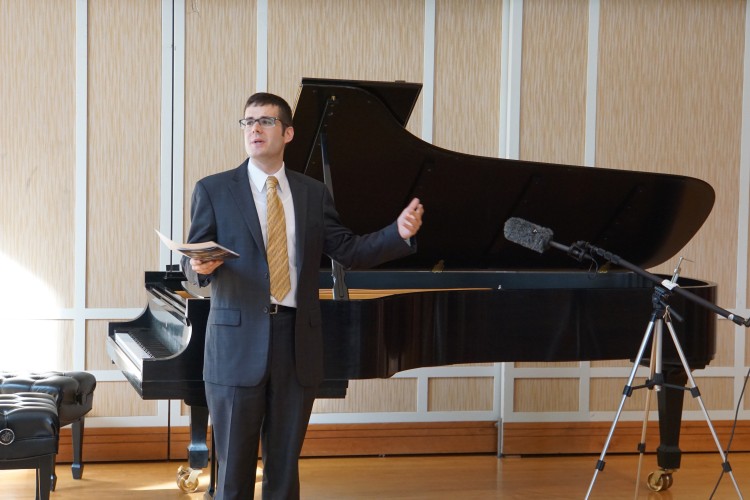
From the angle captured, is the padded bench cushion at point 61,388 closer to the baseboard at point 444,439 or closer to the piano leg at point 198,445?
the piano leg at point 198,445

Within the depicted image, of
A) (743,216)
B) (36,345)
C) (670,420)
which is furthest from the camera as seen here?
(743,216)

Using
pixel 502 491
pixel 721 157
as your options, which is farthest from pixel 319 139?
pixel 721 157

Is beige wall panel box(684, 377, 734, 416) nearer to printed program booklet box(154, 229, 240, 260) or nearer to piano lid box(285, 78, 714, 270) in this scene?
piano lid box(285, 78, 714, 270)

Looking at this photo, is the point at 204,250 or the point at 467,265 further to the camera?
the point at 467,265

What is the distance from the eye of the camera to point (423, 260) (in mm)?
4480

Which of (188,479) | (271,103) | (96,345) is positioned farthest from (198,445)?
(271,103)

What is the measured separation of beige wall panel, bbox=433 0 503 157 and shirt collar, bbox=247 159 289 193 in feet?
7.87

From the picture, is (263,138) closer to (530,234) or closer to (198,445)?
(530,234)

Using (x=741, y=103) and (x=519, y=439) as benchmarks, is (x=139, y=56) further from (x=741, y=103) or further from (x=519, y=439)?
(x=741, y=103)

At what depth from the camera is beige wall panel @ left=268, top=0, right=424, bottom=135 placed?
4.93m

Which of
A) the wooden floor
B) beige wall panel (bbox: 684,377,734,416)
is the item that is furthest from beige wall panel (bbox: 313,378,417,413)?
beige wall panel (bbox: 684,377,734,416)

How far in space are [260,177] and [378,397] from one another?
2.58m

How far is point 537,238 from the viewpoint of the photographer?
10.5 feet

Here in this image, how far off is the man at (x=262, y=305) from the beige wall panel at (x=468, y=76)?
243 cm
